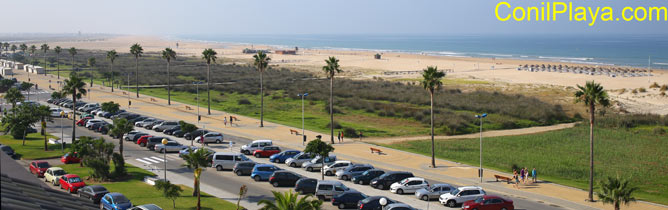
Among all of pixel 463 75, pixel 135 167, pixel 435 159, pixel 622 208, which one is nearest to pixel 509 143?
pixel 435 159

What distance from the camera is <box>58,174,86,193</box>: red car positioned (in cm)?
3583

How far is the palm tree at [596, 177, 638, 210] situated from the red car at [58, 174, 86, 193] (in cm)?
3087

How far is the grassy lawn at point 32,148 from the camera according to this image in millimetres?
48469

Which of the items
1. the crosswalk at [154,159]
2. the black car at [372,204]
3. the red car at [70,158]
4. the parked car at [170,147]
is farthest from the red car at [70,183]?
the black car at [372,204]

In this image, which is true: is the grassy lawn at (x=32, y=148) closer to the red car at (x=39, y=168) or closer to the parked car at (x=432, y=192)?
the red car at (x=39, y=168)

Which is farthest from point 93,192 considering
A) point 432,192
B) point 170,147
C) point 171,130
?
point 171,130

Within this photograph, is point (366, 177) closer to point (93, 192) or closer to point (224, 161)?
point (224, 161)

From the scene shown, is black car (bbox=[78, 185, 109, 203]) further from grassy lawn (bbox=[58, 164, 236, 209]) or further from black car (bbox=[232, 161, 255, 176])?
black car (bbox=[232, 161, 255, 176])

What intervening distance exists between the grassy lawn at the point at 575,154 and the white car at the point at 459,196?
A: 36.2ft

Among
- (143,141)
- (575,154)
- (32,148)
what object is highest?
(143,141)

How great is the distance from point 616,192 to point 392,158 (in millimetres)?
21927

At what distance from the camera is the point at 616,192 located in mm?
31109

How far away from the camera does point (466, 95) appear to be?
335 ft

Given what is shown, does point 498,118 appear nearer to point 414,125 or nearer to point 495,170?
point 414,125
